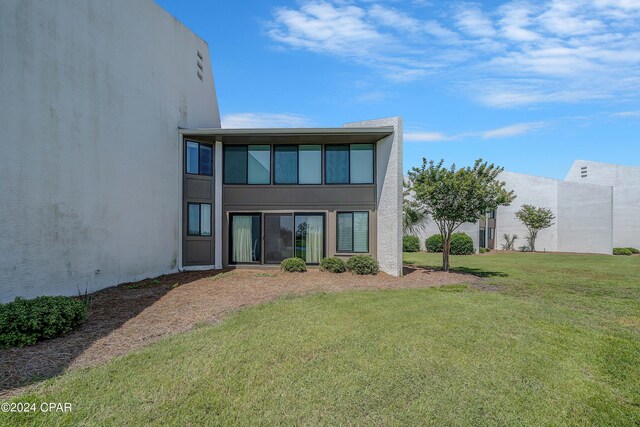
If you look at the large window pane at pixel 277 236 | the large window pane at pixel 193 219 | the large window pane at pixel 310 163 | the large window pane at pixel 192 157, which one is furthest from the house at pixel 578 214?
the large window pane at pixel 192 157

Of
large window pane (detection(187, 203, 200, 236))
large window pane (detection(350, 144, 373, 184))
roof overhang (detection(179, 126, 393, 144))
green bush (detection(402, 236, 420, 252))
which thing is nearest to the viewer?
roof overhang (detection(179, 126, 393, 144))

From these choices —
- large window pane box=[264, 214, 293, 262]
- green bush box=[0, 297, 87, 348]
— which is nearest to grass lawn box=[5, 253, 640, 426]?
green bush box=[0, 297, 87, 348]

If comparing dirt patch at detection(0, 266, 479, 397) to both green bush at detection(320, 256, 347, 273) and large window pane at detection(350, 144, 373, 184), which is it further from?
large window pane at detection(350, 144, 373, 184)

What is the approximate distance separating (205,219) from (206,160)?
247 cm

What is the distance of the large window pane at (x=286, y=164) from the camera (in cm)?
1455

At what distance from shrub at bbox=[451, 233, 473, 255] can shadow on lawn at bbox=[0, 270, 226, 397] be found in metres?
20.9

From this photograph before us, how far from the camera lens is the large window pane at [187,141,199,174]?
13.9 metres

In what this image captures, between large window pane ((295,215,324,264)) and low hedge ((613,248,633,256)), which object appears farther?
low hedge ((613,248,633,256))

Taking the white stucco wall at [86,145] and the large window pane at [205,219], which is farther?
the large window pane at [205,219]

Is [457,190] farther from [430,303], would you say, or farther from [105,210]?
[105,210]

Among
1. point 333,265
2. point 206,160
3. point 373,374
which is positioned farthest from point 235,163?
point 373,374

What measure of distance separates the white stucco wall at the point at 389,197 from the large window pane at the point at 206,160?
21.4ft

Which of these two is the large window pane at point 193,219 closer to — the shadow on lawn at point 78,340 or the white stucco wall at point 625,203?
the shadow on lawn at point 78,340

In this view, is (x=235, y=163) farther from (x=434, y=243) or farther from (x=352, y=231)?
Answer: (x=434, y=243)
